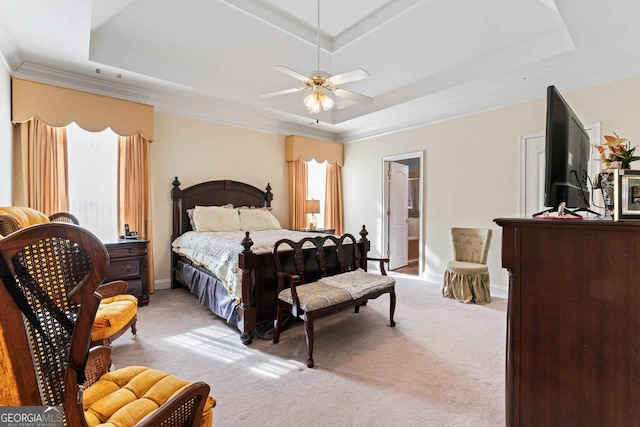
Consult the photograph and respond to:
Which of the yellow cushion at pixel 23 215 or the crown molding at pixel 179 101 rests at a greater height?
the crown molding at pixel 179 101

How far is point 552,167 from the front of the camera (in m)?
1.30

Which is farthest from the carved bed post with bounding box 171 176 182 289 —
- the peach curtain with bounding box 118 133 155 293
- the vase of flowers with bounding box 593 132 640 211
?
the vase of flowers with bounding box 593 132 640 211

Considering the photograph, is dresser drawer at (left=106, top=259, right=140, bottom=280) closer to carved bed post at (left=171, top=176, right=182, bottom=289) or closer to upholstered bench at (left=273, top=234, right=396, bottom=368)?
carved bed post at (left=171, top=176, right=182, bottom=289)

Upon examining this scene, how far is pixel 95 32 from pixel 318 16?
8.36 ft

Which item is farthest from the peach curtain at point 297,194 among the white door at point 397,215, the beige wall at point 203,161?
the white door at point 397,215

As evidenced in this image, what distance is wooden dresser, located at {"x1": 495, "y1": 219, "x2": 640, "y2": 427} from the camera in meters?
1.08

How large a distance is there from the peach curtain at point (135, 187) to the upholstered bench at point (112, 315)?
1.74 m

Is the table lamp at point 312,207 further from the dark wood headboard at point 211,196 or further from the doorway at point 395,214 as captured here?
the doorway at point 395,214

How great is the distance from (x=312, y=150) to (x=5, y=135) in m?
4.19

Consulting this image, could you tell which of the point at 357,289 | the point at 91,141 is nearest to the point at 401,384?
the point at 357,289

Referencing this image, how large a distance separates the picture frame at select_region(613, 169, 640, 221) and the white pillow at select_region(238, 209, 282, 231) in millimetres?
4029

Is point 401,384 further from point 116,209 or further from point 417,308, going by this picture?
point 116,209

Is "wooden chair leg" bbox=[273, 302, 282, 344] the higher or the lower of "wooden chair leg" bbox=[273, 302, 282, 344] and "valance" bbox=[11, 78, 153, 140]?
the lower

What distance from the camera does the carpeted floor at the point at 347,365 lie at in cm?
178
